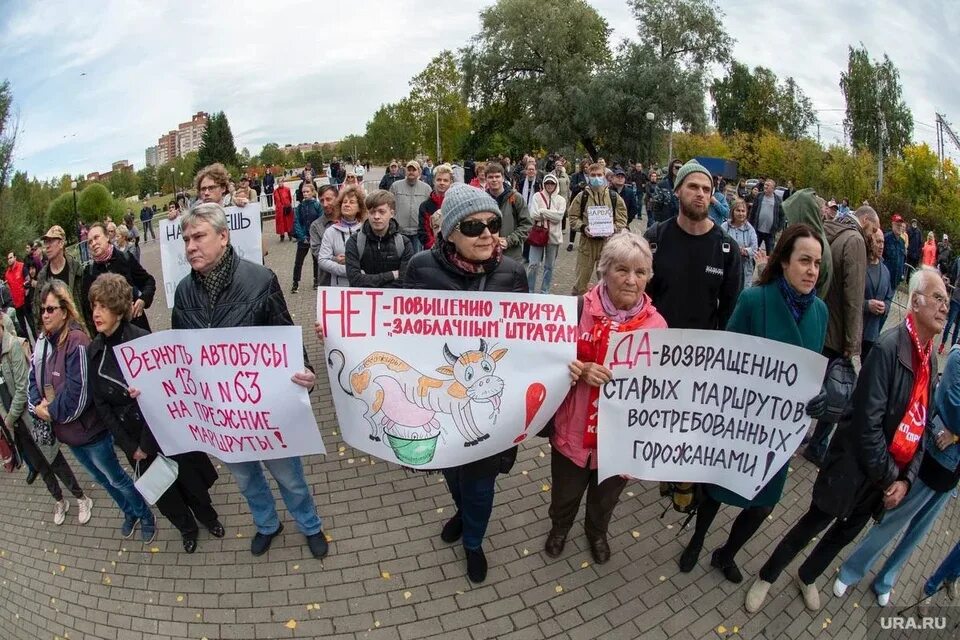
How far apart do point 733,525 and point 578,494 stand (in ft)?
3.37

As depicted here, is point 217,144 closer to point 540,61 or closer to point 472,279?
point 540,61

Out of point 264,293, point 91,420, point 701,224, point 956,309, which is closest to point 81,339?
point 91,420

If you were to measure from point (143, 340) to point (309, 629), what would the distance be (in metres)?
2.03

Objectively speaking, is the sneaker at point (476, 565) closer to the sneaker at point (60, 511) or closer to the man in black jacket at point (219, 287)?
the man in black jacket at point (219, 287)

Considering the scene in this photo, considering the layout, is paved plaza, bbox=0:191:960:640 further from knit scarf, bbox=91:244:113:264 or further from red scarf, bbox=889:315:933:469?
knit scarf, bbox=91:244:113:264

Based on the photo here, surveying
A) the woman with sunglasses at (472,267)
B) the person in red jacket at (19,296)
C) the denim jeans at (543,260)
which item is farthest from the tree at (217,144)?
the woman with sunglasses at (472,267)

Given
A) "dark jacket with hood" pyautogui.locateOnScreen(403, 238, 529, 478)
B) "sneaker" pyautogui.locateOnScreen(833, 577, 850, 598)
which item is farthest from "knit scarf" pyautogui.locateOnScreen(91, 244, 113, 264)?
"sneaker" pyautogui.locateOnScreen(833, 577, 850, 598)

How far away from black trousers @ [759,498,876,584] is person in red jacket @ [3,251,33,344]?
1099 cm

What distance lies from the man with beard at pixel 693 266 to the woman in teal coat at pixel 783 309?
Answer: 51 cm

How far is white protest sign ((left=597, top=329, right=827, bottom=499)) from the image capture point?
2.94 metres

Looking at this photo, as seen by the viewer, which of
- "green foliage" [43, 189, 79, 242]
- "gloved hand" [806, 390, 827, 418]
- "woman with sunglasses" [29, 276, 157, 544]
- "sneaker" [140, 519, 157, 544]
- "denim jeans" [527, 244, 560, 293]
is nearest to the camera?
"gloved hand" [806, 390, 827, 418]

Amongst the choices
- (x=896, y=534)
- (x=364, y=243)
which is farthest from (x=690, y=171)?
(x=364, y=243)

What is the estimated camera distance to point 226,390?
10.5ft

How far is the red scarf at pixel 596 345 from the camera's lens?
9.84 feet
